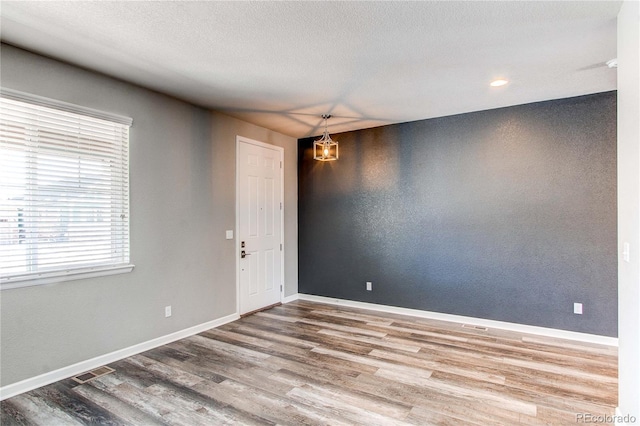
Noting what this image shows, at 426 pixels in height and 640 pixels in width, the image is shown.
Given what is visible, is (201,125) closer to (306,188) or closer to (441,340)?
(306,188)

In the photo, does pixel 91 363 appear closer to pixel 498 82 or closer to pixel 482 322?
pixel 482 322

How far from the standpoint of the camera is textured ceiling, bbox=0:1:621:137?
2.15m

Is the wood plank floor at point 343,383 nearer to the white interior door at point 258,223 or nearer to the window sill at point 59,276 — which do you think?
the window sill at point 59,276

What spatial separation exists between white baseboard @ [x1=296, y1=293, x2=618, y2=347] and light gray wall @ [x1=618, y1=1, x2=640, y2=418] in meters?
1.73

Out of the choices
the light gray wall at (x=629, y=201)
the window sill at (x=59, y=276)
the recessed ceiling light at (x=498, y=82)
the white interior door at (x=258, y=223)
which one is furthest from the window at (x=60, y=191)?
the light gray wall at (x=629, y=201)

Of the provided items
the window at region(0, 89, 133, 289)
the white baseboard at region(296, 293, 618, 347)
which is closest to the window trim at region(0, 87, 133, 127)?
the window at region(0, 89, 133, 289)

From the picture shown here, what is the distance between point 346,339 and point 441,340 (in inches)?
41.0

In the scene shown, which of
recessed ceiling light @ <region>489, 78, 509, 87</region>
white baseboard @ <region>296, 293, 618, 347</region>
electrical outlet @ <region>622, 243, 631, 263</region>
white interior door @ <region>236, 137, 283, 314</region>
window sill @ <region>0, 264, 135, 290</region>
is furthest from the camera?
white interior door @ <region>236, 137, 283, 314</region>

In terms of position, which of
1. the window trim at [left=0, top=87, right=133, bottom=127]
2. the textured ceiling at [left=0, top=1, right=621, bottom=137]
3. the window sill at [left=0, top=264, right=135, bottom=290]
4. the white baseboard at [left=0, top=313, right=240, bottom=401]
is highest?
the textured ceiling at [left=0, top=1, right=621, bottom=137]

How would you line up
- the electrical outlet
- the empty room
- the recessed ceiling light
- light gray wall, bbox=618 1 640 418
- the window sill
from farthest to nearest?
the recessed ceiling light
the window sill
the empty room
the electrical outlet
light gray wall, bbox=618 1 640 418

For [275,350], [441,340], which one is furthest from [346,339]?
[441,340]

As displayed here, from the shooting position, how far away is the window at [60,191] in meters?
2.57

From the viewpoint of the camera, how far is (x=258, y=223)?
496 centimetres

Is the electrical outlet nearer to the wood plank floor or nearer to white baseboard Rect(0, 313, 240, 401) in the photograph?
the wood plank floor
